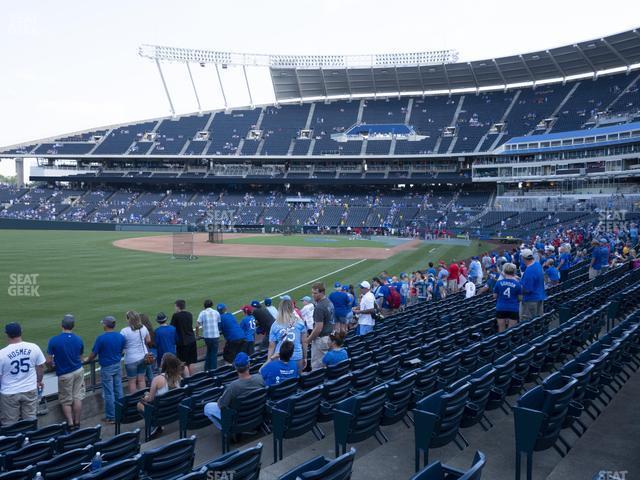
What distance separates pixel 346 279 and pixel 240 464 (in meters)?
22.9

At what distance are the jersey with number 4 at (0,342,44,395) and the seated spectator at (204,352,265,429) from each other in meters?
2.68

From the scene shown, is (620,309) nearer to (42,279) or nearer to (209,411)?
(209,411)

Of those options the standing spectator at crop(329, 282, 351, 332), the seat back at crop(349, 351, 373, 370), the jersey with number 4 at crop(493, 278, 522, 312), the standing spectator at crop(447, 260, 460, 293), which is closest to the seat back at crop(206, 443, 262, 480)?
the seat back at crop(349, 351, 373, 370)

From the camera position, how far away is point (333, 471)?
392cm

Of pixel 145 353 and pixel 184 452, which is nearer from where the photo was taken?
pixel 184 452

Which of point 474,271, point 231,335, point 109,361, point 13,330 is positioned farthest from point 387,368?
point 474,271

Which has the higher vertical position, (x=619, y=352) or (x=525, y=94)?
(x=525, y=94)

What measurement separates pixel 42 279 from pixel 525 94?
70751mm

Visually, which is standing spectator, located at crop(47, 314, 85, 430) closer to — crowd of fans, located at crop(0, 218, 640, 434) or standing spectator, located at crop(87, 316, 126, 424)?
crowd of fans, located at crop(0, 218, 640, 434)

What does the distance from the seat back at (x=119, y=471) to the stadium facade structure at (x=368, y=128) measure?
64768 millimetres

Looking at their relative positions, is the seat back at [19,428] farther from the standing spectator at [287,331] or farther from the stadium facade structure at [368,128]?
the stadium facade structure at [368,128]

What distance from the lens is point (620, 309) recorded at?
12000 millimetres

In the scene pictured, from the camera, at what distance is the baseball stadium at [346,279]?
577cm

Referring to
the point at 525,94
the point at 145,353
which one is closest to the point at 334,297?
the point at 145,353
